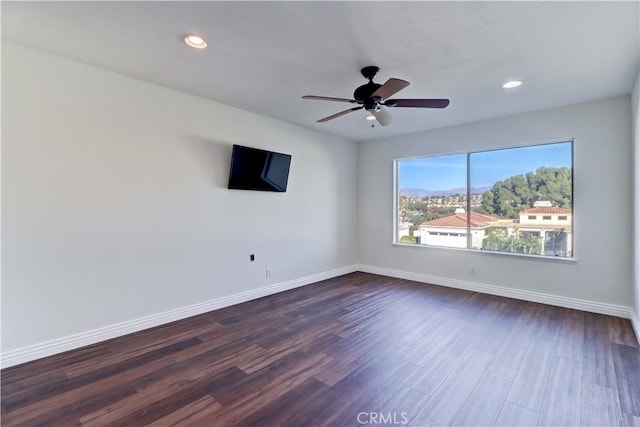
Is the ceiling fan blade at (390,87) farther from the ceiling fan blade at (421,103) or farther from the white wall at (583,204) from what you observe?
the white wall at (583,204)

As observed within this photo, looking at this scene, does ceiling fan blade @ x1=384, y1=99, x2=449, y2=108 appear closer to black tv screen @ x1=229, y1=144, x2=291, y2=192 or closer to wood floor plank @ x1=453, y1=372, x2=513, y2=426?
black tv screen @ x1=229, y1=144, x2=291, y2=192

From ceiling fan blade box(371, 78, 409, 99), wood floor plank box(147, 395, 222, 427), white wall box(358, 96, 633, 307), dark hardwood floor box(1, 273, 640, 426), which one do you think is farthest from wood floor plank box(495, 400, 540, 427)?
white wall box(358, 96, 633, 307)

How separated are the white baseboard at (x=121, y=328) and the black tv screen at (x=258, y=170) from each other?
4.71 feet

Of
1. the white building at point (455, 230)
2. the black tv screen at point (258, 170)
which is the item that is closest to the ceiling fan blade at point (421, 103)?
the black tv screen at point (258, 170)

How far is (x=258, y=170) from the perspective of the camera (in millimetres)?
3945

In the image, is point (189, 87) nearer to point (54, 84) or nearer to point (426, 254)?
point (54, 84)

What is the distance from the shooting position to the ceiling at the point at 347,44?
198 centimetres

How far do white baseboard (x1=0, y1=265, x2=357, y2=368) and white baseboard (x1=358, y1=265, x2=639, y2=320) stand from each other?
2079 mm

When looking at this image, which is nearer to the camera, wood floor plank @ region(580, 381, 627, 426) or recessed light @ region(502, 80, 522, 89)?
wood floor plank @ region(580, 381, 627, 426)

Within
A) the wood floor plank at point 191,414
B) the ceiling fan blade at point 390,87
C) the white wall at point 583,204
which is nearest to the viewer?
the wood floor plank at point 191,414

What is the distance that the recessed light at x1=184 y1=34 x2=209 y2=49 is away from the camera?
229 centimetres

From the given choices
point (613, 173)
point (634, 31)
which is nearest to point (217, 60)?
point (634, 31)

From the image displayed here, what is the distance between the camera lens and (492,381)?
7.22ft

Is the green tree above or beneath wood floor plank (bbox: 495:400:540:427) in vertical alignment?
above
